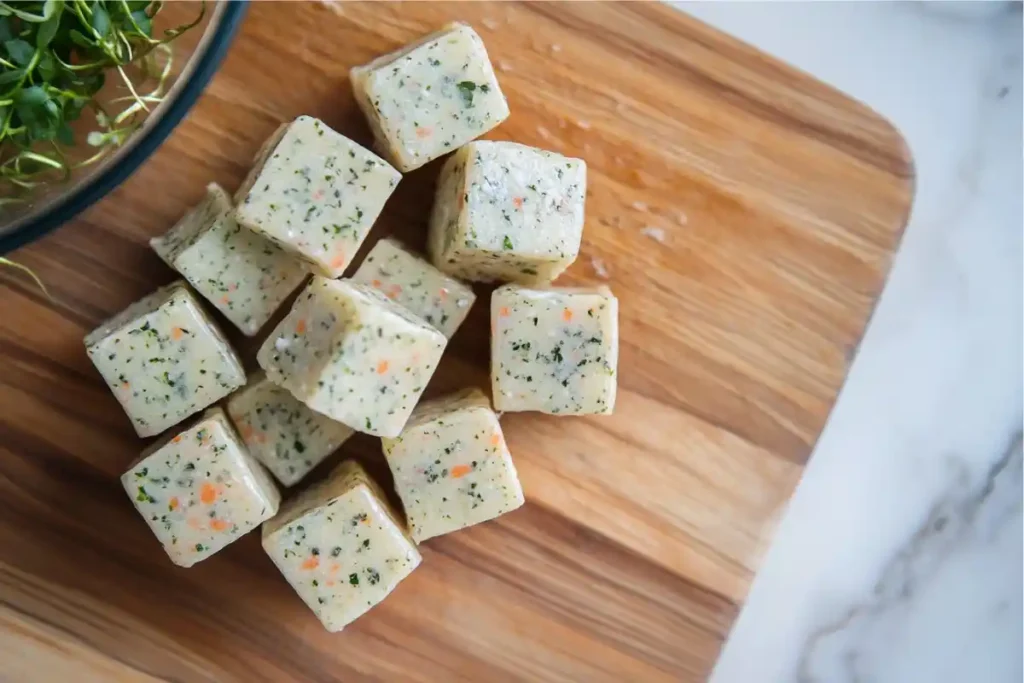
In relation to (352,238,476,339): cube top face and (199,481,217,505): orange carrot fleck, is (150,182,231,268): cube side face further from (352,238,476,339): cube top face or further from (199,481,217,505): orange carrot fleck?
(199,481,217,505): orange carrot fleck

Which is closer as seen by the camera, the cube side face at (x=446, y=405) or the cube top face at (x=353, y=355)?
the cube top face at (x=353, y=355)

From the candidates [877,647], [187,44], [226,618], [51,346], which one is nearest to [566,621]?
[226,618]

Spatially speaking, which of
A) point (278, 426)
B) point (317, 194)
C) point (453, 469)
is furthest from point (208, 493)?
point (317, 194)

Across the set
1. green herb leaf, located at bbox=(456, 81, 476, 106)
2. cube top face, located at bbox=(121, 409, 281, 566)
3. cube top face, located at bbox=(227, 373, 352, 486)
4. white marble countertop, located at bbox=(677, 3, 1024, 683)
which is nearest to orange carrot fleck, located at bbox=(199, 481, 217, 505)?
cube top face, located at bbox=(121, 409, 281, 566)

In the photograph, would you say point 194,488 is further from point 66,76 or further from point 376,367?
point 66,76

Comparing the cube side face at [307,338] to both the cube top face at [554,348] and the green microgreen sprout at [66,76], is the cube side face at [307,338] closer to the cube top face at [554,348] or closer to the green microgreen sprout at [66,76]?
the cube top face at [554,348]

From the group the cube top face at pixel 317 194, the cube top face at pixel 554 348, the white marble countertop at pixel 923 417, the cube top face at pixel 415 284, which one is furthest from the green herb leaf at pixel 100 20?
the white marble countertop at pixel 923 417

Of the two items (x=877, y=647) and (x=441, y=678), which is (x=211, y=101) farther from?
(x=877, y=647)
